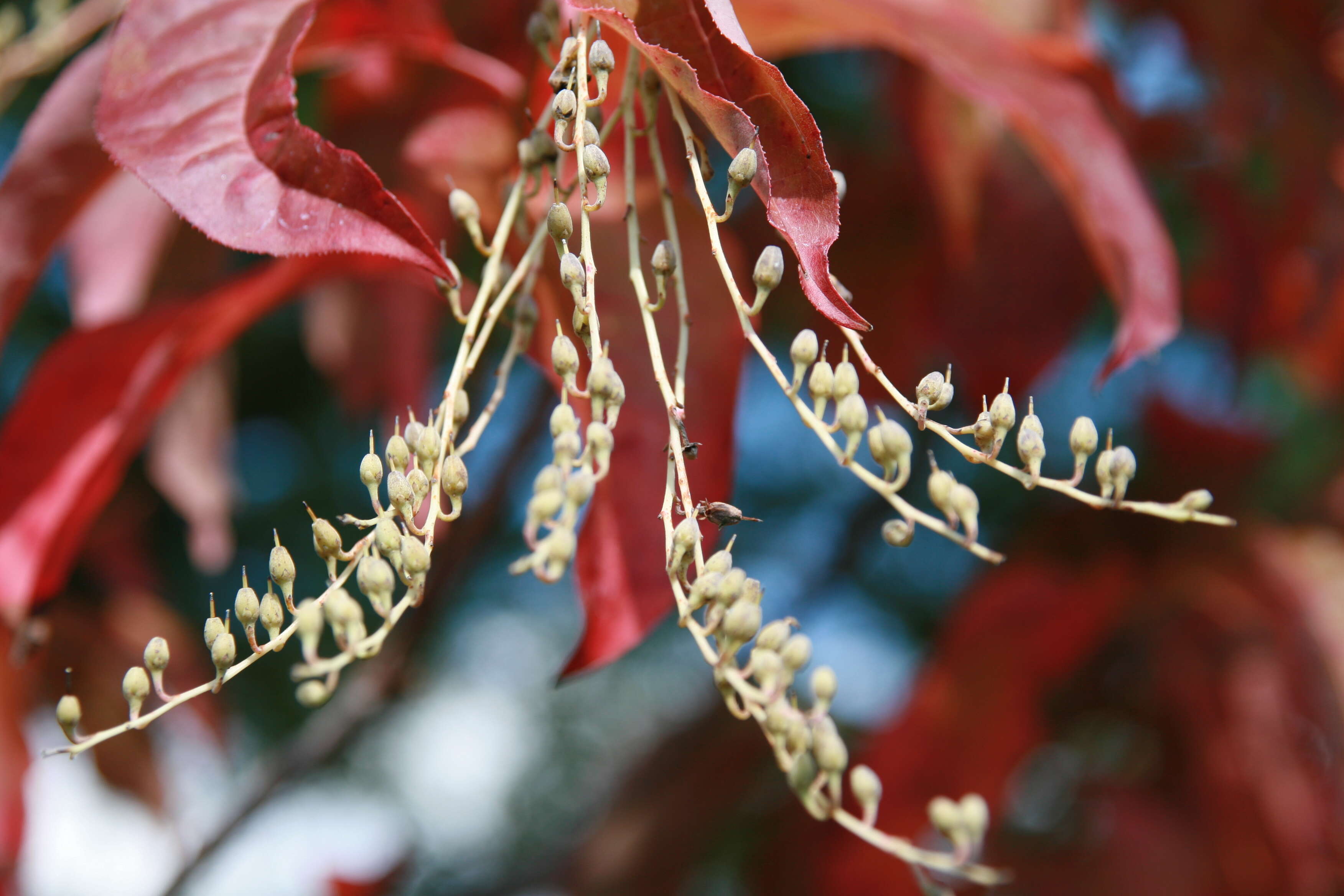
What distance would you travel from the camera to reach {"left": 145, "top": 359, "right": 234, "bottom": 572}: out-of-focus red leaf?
68cm

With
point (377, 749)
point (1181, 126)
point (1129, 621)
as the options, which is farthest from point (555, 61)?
point (377, 749)

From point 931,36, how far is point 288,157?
30cm

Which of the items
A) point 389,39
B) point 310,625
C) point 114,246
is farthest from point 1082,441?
point 114,246

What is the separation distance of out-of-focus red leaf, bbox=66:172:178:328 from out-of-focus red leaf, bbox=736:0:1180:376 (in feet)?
1.27

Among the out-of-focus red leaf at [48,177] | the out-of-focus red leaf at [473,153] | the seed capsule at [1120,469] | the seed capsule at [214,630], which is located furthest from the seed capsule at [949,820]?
the out-of-focus red leaf at [48,177]

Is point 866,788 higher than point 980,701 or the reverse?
higher

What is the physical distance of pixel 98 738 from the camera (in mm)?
260

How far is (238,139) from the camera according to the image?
1.09 ft

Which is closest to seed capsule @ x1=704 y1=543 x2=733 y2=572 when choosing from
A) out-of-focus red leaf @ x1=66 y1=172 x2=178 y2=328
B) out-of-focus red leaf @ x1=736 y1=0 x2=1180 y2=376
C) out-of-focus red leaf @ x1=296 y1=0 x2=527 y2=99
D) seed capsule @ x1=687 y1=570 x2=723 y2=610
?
seed capsule @ x1=687 y1=570 x2=723 y2=610

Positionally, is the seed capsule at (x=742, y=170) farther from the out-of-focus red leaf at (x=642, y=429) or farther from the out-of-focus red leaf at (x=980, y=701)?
the out-of-focus red leaf at (x=980, y=701)

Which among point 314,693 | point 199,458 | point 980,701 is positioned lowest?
point 980,701

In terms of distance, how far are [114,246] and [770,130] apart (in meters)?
0.50

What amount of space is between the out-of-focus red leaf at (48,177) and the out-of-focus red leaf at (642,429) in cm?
25

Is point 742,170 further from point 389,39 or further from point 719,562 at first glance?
point 389,39
